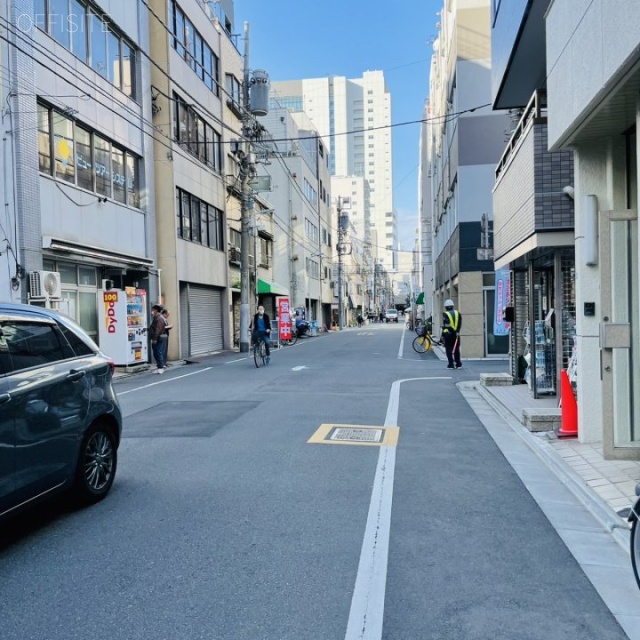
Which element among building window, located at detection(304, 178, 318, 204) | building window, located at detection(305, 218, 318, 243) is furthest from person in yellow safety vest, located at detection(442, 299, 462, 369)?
building window, located at detection(304, 178, 318, 204)

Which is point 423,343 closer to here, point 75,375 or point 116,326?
point 116,326

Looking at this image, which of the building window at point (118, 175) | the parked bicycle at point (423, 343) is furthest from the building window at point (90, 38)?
the parked bicycle at point (423, 343)

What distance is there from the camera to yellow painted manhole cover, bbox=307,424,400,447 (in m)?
7.33

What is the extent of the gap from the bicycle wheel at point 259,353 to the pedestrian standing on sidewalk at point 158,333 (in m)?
2.68

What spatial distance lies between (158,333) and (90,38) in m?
8.48

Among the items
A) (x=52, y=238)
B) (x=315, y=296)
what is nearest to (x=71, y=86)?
(x=52, y=238)

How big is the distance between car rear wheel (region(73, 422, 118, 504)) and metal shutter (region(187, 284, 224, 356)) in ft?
57.9

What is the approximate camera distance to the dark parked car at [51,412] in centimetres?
393

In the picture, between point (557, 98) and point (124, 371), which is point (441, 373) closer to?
point (124, 371)

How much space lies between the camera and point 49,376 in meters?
4.43

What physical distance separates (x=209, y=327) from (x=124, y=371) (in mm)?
9320

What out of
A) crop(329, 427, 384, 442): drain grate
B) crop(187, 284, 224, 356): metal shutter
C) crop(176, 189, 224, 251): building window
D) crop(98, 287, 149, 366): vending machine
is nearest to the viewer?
crop(329, 427, 384, 442): drain grate

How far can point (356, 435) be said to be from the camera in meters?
7.74

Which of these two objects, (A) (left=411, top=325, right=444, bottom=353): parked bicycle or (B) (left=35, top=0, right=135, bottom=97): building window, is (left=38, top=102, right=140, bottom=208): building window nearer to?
(B) (left=35, top=0, right=135, bottom=97): building window
